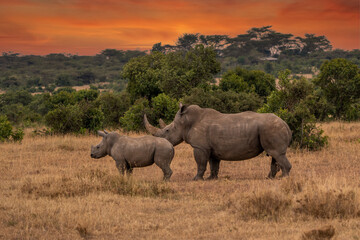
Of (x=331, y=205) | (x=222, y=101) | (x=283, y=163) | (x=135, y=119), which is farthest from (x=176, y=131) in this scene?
(x=222, y=101)

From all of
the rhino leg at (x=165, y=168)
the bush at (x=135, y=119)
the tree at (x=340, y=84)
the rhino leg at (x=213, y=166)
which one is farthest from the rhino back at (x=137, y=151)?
the tree at (x=340, y=84)

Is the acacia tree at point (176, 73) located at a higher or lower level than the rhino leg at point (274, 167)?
higher

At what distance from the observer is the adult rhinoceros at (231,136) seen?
1141 centimetres

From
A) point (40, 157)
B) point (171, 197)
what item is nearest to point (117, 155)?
point (171, 197)

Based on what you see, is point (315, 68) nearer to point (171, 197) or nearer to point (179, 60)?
point (179, 60)

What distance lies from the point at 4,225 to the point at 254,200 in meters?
4.32

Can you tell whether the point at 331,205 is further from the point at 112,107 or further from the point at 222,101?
the point at 112,107

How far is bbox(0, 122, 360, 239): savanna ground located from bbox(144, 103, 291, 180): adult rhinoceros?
66 centimetres

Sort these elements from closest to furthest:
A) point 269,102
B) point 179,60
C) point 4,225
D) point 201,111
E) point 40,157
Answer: point 4,225
point 201,111
point 40,157
point 269,102
point 179,60

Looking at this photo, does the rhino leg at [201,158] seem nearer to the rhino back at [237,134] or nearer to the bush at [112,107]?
the rhino back at [237,134]

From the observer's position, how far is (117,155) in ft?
38.2

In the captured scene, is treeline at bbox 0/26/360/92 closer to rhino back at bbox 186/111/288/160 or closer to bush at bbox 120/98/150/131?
bush at bbox 120/98/150/131

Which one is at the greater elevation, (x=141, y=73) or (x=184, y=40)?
(x=184, y=40)

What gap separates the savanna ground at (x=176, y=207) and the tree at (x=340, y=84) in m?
18.1
